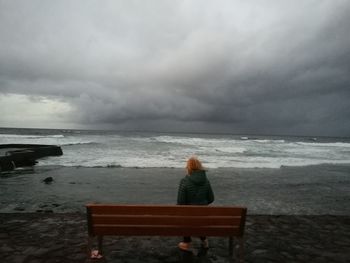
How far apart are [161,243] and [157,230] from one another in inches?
57.4

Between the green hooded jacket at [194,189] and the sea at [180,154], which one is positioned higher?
the green hooded jacket at [194,189]

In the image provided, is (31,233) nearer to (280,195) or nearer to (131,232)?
(131,232)

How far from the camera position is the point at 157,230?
445 centimetres

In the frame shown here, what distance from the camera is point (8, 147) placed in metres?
36.7

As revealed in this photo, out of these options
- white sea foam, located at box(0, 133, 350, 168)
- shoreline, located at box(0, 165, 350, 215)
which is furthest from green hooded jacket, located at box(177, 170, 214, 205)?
white sea foam, located at box(0, 133, 350, 168)

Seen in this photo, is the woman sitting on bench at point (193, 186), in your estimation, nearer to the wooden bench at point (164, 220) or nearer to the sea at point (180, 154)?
the wooden bench at point (164, 220)

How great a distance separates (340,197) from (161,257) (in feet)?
36.2

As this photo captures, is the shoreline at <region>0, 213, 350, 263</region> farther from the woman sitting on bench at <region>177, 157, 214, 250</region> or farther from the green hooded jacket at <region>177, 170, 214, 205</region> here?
the green hooded jacket at <region>177, 170, 214, 205</region>

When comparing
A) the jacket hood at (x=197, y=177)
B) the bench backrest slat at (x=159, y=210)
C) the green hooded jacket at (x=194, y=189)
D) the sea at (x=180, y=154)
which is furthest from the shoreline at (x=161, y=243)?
the sea at (x=180, y=154)

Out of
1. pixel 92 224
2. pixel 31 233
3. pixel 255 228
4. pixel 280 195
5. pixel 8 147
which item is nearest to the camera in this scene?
pixel 92 224

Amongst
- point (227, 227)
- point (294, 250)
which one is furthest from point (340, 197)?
point (227, 227)

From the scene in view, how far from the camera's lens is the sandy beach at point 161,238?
519cm

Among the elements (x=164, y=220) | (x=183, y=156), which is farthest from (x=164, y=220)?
(x=183, y=156)

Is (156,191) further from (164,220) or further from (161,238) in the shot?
(164,220)
